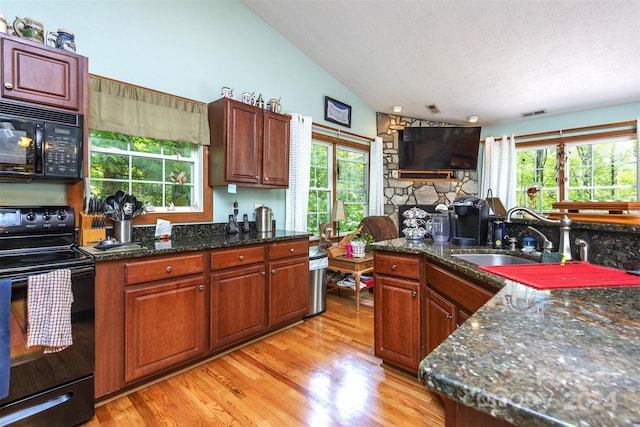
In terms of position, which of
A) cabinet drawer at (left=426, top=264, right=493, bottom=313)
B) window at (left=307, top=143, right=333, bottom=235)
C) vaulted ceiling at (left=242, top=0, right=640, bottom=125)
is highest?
vaulted ceiling at (left=242, top=0, right=640, bottom=125)

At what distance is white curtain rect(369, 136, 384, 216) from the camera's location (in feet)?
16.3

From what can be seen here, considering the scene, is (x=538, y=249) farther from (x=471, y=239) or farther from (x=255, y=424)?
(x=255, y=424)

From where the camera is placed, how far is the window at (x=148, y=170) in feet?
7.75

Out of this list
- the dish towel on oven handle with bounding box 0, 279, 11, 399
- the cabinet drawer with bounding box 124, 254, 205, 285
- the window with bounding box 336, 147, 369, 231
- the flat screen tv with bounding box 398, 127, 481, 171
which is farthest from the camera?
the flat screen tv with bounding box 398, 127, 481, 171

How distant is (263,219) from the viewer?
125 inches

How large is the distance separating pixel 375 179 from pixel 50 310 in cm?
425

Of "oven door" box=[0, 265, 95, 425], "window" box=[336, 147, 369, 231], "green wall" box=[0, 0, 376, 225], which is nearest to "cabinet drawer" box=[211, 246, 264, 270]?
"green wall" box=[0, 0, 376, 225]

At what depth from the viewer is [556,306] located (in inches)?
36.5

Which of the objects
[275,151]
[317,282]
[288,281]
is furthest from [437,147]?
[288,281]

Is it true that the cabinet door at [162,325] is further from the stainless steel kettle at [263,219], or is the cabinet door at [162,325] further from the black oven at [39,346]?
the stainless steel kettle at [263,219]

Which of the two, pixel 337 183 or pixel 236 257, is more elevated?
pixel 337 183

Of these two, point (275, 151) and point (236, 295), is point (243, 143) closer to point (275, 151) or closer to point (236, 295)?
point (275, 151)

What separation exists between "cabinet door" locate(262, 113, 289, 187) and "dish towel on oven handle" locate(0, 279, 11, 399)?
6.55 ft

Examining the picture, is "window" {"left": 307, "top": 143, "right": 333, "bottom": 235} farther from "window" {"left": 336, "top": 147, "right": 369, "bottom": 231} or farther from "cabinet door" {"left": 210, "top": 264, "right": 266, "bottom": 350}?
"cabinet door" {"left": 210, "top": 264, "right": 266, "bottom": 350}
